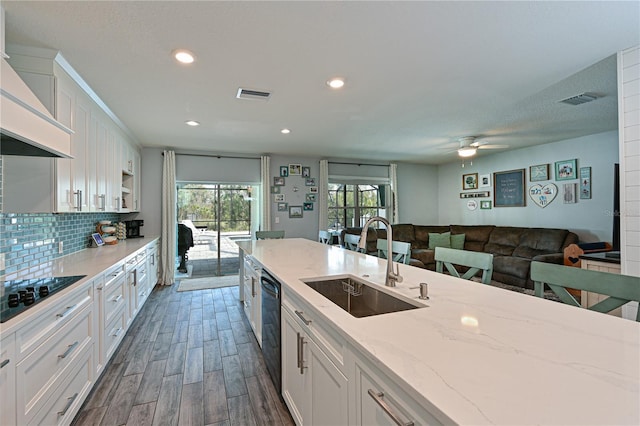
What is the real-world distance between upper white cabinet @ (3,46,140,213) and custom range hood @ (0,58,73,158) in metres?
0.40

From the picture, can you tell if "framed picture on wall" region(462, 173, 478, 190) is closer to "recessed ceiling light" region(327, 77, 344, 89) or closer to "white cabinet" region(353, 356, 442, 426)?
"recessed ceiling light" region(327, 77, 344, 89)

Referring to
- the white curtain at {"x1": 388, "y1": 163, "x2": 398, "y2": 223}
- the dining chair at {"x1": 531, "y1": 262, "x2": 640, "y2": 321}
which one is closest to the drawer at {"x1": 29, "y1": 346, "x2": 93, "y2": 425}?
the dining chair at {"x1": 531, "y1": 262, "x2": 640, "y2": 321}

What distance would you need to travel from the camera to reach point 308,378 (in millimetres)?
1471

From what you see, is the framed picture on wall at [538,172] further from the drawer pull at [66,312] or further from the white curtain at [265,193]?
the drawer pull at [66,312]

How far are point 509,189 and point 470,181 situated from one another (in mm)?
915

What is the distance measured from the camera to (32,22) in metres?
1.76

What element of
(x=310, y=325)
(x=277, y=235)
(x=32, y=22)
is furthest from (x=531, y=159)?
(x=32, y=22)

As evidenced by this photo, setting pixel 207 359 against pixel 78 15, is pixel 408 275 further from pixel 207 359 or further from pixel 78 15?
pixel 78 15

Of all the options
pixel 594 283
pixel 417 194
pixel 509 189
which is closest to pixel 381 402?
pixel 594 283

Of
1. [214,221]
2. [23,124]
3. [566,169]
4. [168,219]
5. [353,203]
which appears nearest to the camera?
[23,124]

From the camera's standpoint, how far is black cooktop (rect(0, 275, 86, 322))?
1.34m

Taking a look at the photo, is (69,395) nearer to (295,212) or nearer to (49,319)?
(49,319)

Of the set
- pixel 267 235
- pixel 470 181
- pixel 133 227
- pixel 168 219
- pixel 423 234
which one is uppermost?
pixel 470 181

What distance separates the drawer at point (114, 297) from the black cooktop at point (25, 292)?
47 cm
